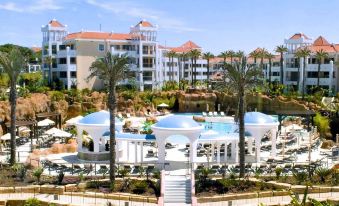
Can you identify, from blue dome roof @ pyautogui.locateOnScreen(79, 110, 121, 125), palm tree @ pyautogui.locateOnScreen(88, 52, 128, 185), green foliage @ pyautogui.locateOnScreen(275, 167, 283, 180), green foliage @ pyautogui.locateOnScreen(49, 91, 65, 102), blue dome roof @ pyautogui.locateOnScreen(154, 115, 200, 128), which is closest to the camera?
palm tree @ pyautogui.locateOnScreen(88, 52, 128, 185)

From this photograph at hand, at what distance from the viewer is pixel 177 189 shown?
26625 millimetres

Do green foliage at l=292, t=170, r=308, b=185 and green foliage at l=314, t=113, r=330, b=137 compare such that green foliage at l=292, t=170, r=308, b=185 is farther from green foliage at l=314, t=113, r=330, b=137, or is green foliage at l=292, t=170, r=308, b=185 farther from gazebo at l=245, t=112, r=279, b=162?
green foliage at l=314, t=113, r=330, b=137

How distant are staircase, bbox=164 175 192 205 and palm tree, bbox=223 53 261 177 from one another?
145 inches

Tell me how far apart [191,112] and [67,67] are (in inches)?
853

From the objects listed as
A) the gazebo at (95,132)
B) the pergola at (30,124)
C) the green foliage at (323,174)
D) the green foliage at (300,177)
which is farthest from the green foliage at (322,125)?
the pergola at (30,124)

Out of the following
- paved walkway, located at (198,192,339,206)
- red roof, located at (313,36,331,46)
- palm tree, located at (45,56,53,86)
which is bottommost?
paved walkway, located at (198,192,339,206)

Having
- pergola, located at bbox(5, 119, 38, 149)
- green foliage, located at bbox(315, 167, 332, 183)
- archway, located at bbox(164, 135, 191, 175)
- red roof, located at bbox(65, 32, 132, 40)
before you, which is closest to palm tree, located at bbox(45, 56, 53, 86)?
red roof, located at bbox(65, 32, 132, 40)

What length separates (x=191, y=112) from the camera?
7462 cm

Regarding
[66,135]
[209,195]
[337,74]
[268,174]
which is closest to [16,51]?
[66,135]

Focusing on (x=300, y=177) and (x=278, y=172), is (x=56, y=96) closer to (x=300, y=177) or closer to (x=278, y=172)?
(x=278, y=172)

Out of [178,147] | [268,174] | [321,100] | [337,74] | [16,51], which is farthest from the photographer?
[337,74]

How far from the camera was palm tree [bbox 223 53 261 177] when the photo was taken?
28.2m

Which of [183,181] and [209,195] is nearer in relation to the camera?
[209,195]

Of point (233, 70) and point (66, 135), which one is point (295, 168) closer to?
point (233, 70)
